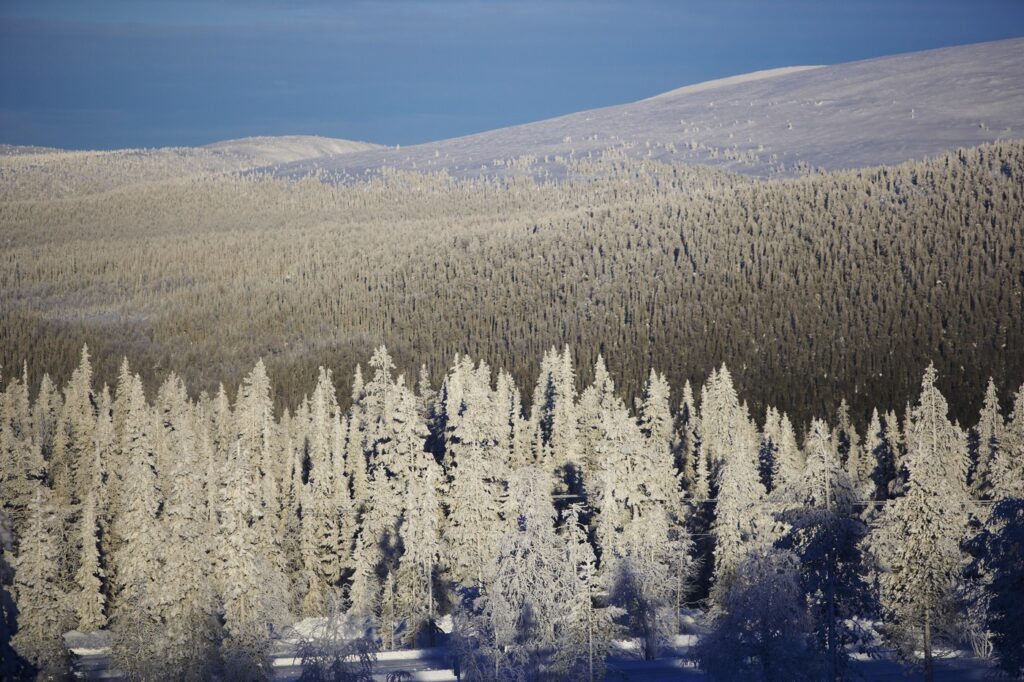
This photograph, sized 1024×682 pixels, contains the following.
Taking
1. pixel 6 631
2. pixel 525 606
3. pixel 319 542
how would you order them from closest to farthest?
pixel 6 631, pixel 525 606, pixel 319 542

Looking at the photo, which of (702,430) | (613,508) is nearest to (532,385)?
(702,430)

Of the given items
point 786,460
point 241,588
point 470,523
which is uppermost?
point 786,460

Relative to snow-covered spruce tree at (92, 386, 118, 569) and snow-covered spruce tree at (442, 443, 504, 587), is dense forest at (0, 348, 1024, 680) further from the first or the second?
snow-covered spruce tree at (92, 386, 118, 569)

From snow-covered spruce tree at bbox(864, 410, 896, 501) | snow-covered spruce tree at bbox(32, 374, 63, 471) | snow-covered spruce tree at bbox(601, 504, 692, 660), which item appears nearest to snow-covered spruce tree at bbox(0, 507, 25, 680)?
snow-covered spruce tree at bbox(601, 504, 692, 660)

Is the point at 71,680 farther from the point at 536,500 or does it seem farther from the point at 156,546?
the point at 536,500

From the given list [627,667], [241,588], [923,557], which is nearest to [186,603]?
[241,588]

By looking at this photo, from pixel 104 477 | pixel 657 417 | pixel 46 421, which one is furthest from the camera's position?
pixel 46 421

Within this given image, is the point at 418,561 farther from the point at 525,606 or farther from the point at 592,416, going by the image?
the point at 592,416
